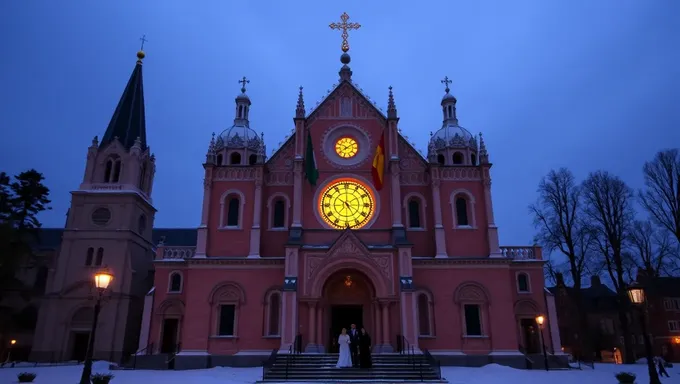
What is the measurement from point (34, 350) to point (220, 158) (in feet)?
60.8

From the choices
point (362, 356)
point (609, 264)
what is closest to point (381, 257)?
point (362, 356)

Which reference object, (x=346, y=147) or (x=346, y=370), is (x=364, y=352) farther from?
(x=346, y=147)

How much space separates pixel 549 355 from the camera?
95.1 ft

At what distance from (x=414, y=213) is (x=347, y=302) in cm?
717

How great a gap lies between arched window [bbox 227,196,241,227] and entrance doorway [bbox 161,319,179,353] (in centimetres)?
716

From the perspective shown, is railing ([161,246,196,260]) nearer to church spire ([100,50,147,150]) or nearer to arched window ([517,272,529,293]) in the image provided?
church spire ([100,50,147,150])

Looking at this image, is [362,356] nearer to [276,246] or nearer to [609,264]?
[276,246]

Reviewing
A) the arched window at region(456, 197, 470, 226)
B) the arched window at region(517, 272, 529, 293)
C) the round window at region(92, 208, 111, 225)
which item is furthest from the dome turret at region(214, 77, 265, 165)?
the arched window at region(517, 272, 529, 293)

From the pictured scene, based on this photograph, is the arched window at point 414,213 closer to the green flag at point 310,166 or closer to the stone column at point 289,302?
the green flag at point 310,166

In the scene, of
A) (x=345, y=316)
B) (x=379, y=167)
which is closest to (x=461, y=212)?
(x=379, y=167)

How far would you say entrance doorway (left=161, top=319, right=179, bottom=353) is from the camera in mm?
31109

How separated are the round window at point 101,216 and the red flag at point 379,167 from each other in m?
21.4

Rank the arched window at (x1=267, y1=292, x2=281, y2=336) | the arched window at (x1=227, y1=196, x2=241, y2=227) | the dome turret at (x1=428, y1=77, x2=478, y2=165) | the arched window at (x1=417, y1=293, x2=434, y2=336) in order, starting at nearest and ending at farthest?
1. the arched window at (x1=267, y1=292, x2=281, y2=336)
2. the arched window at (x1=417, y1=293, x2=434, y2=336)
3. the arched window at (x1=227, y1=196, x2=241, y2=227)
4. the dome turret at (x1=428, y1=77, x2=478, y2=165)

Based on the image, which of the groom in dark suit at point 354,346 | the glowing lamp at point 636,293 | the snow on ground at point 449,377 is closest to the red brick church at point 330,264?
the snow on ground at point 449,377
